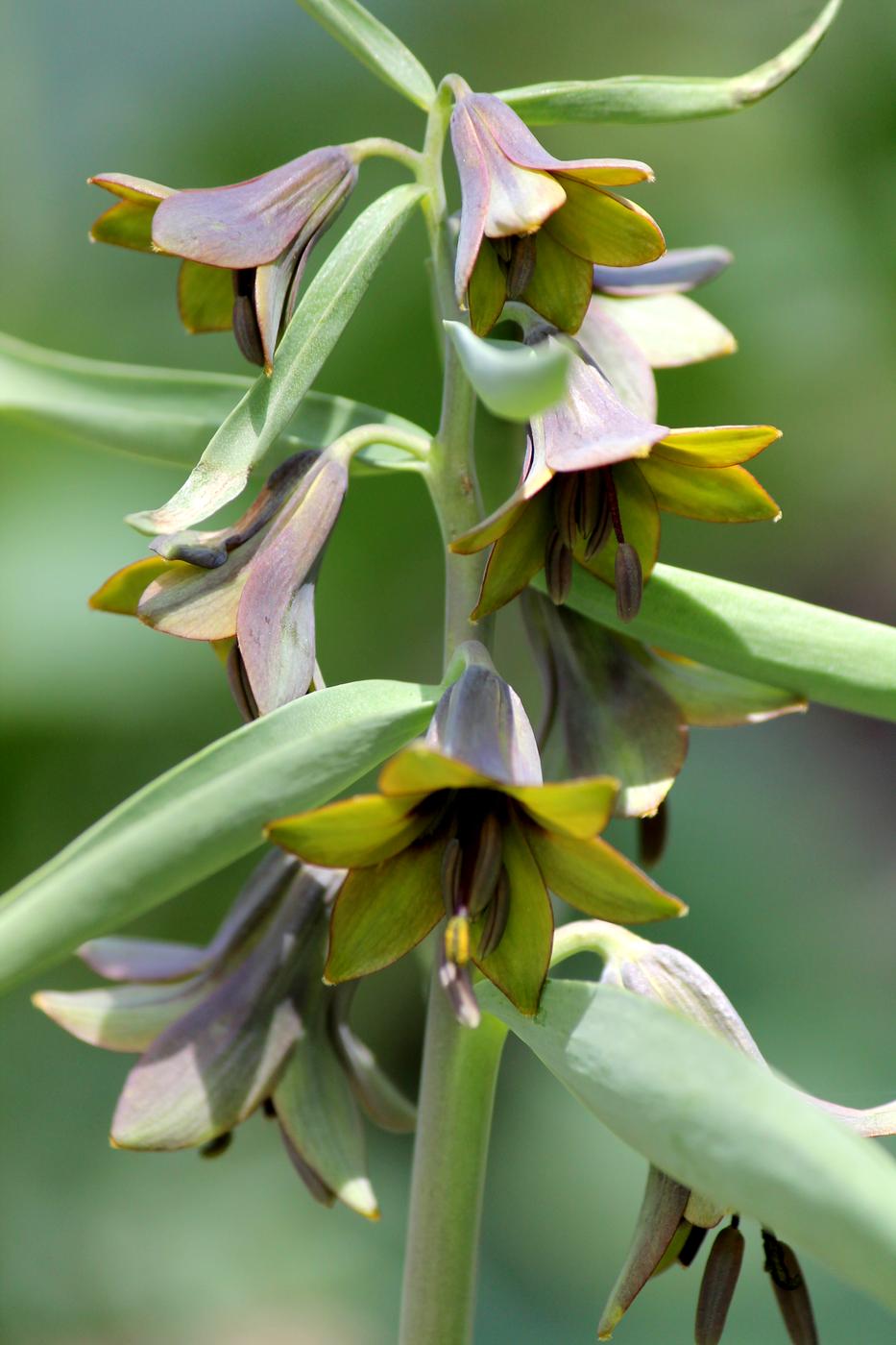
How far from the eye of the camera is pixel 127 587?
54cm

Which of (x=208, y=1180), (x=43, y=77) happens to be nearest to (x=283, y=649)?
(x=208, y=1180)

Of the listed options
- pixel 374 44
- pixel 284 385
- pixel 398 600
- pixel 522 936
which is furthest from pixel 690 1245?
pixel 398 600

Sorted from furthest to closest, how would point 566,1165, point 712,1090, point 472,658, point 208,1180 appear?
point 208,1180 → point 566,1165 → point 472,658 → point 712,1090

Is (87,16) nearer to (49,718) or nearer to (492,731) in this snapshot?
(49,718)

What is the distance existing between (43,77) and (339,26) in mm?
1358

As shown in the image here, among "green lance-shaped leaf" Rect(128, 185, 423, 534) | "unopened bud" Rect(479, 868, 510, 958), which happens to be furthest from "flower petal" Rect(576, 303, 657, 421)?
"unopened bud" Rect(479, 868, 510, 958)

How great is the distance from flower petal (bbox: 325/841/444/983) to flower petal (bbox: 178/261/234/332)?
25 cm

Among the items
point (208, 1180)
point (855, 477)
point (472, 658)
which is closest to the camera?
point (472, 658)

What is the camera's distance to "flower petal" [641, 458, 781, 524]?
477 mm

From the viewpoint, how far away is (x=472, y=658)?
487mm

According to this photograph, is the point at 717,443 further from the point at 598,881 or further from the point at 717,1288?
the point at 717,1288

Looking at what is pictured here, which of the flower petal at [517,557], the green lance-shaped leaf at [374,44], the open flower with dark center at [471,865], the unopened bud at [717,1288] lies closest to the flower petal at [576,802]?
the open flower with dark center at [471,865]

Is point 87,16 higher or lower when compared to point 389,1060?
higher

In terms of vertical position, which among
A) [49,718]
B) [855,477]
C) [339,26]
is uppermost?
[339,26]
